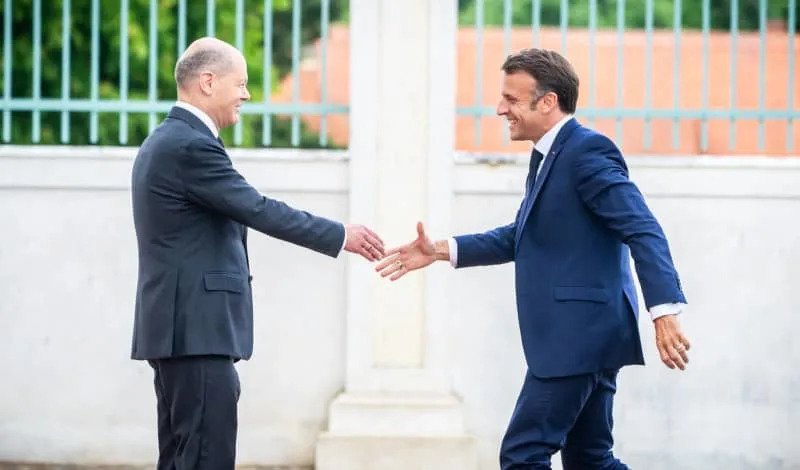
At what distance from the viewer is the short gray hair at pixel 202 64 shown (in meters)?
4.92

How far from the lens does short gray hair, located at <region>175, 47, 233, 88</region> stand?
194 inches

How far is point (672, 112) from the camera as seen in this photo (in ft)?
23.9

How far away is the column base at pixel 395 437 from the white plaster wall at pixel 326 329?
0.59ft

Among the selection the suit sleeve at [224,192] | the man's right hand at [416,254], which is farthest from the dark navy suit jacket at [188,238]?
the man's right hand at [416,254]

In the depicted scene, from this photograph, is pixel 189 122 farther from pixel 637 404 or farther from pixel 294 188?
pixel 637 404

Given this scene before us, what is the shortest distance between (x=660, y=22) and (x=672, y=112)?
10841mm

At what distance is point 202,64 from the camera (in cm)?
493

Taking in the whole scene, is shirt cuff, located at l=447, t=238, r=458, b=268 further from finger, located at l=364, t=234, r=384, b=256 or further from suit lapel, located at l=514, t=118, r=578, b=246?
suit lapel, located at l=514, t=118, r=578, b=246

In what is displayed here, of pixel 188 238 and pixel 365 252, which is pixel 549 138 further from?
pixel 188 238

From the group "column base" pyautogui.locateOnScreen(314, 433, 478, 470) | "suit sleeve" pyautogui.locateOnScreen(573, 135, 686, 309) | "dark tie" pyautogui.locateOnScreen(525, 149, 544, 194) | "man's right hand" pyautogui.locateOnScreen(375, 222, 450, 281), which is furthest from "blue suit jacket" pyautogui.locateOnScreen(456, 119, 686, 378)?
"column base" pyautogui.locateOnScreen(314, 433, 478, 470)

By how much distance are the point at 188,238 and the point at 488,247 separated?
1147 millimetres

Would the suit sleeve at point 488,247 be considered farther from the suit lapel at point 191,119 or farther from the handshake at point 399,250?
the suit lapel at point 191,119

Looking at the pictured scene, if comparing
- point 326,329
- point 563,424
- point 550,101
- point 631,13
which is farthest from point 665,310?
point 631,13

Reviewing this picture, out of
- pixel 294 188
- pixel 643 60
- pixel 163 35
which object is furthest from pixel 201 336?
pixel 163 35
